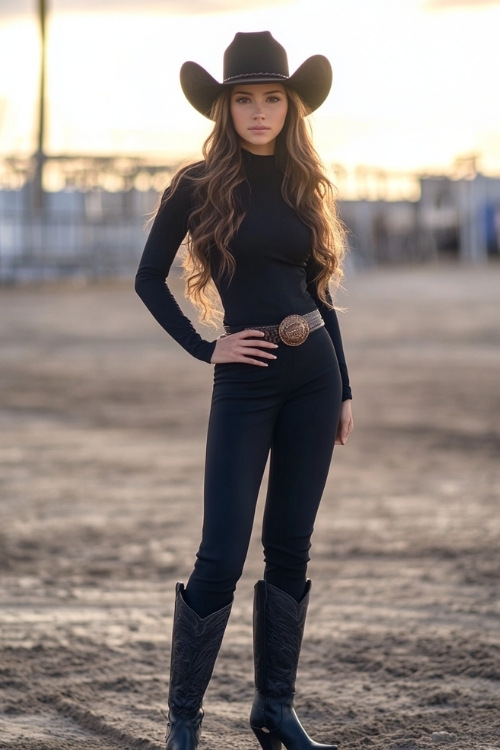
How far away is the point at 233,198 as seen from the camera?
3197 mm

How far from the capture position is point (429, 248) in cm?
3388

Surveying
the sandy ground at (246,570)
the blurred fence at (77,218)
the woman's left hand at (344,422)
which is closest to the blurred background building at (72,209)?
the blurred fence at (77,218)

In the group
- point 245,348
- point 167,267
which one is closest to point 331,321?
point 245,348

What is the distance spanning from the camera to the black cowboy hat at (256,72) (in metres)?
3.27

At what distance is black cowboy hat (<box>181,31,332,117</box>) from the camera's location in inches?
129

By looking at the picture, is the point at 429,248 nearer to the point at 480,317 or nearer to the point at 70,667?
the point at 480,317

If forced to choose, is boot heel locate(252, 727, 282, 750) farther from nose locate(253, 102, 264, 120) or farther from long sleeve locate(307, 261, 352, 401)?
nose locate(253, 102, 264, 120)

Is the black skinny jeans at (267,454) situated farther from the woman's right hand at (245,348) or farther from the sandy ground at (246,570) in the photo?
the sandy ground at (246,570)

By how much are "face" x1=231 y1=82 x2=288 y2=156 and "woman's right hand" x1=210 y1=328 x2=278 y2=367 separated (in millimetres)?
488

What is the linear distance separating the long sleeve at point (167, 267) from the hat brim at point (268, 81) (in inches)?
9.8

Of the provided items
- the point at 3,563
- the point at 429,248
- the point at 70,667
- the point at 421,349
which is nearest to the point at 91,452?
the point at 3,563

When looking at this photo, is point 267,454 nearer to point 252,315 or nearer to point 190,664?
point 252,315

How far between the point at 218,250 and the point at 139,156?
2509 cm

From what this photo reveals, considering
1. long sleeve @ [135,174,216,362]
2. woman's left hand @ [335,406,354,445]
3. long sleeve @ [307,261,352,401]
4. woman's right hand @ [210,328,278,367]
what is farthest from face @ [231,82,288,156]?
woman's left hand @ [335,406,354,445]
